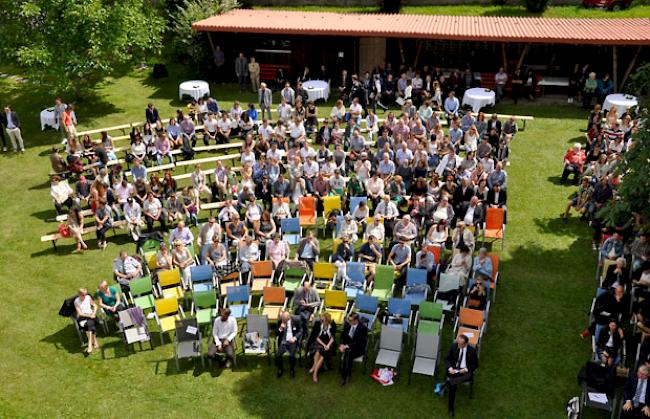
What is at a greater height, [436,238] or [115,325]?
[436,238]

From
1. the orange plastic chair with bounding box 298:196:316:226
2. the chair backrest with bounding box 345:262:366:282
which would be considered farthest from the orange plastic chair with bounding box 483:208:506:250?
the orange plastic chair with bounding box 298:196:316:226

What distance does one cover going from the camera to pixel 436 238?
47.9 ft

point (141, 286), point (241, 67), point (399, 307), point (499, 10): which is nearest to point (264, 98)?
point (241, 67)

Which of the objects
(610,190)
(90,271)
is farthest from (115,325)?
(610,190)

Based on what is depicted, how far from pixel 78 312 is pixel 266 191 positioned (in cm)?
603

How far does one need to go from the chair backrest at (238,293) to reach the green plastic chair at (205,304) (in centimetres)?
30

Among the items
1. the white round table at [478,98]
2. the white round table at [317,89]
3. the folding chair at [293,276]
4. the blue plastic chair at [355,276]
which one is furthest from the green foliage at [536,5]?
the folding chair at [293,276]

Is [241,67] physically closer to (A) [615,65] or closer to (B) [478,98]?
(B) [478,98]

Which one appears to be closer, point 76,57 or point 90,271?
point 90,271

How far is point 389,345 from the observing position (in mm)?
11898

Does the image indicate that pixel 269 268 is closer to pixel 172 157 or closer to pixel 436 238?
pixel 436 238

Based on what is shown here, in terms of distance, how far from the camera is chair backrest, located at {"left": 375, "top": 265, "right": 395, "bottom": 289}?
1347 centimetres

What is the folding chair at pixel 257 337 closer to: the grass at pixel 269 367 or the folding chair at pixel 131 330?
the grass at pixel 269 367

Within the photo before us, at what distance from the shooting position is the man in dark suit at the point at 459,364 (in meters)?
10.9
